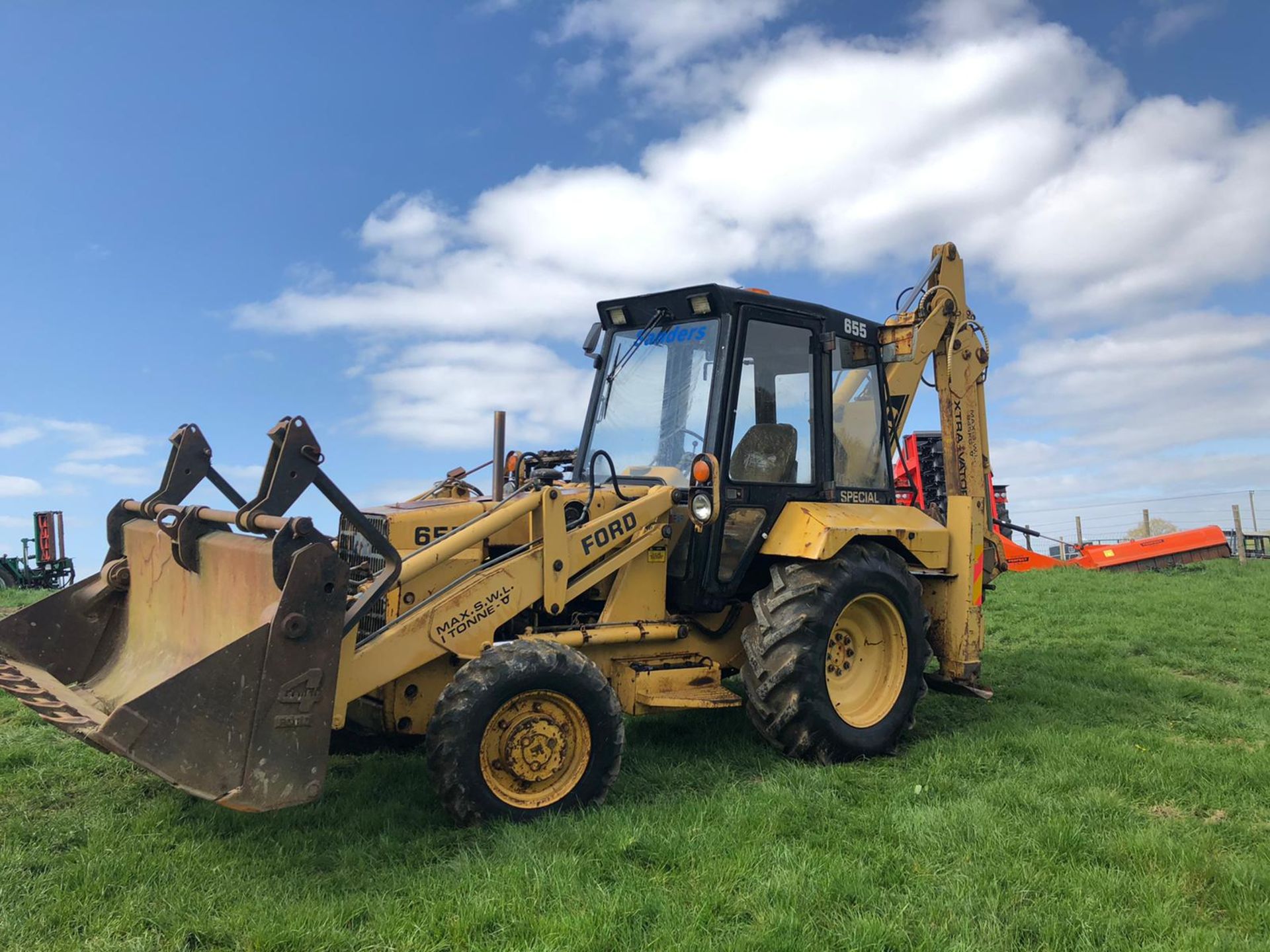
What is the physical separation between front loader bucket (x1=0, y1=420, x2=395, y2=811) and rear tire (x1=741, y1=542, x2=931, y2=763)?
2633mm

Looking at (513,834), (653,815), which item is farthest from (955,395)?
(513,834)

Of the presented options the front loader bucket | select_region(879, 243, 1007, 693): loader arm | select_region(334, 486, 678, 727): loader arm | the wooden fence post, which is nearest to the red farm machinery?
the wooden fence post

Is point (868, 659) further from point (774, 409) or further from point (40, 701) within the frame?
point (40, 701)

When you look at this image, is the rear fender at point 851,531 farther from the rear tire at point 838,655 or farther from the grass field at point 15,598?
the grass field at point 15,598

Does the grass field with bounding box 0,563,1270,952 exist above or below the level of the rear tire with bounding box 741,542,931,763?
below

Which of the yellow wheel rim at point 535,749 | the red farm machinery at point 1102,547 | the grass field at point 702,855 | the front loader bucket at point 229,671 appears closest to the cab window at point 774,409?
the grass field at point 702,855

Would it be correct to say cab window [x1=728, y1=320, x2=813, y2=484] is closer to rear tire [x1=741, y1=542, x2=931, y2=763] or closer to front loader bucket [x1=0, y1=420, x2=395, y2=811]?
rear tire [x1=741, y1=542, x2=931, y2=763]

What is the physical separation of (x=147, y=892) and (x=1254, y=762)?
638 centimetres

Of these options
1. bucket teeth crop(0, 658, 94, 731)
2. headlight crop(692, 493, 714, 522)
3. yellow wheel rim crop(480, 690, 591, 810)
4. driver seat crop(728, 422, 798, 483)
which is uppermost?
driver seat crop(728, 422, 798, 483)

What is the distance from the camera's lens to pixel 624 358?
7.03 metres

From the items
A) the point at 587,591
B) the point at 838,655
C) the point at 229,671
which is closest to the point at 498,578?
the point at 587,591

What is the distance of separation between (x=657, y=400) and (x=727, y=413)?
66 centimetres

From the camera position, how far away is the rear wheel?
186 inches

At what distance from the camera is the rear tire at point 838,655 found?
19.6 ft
